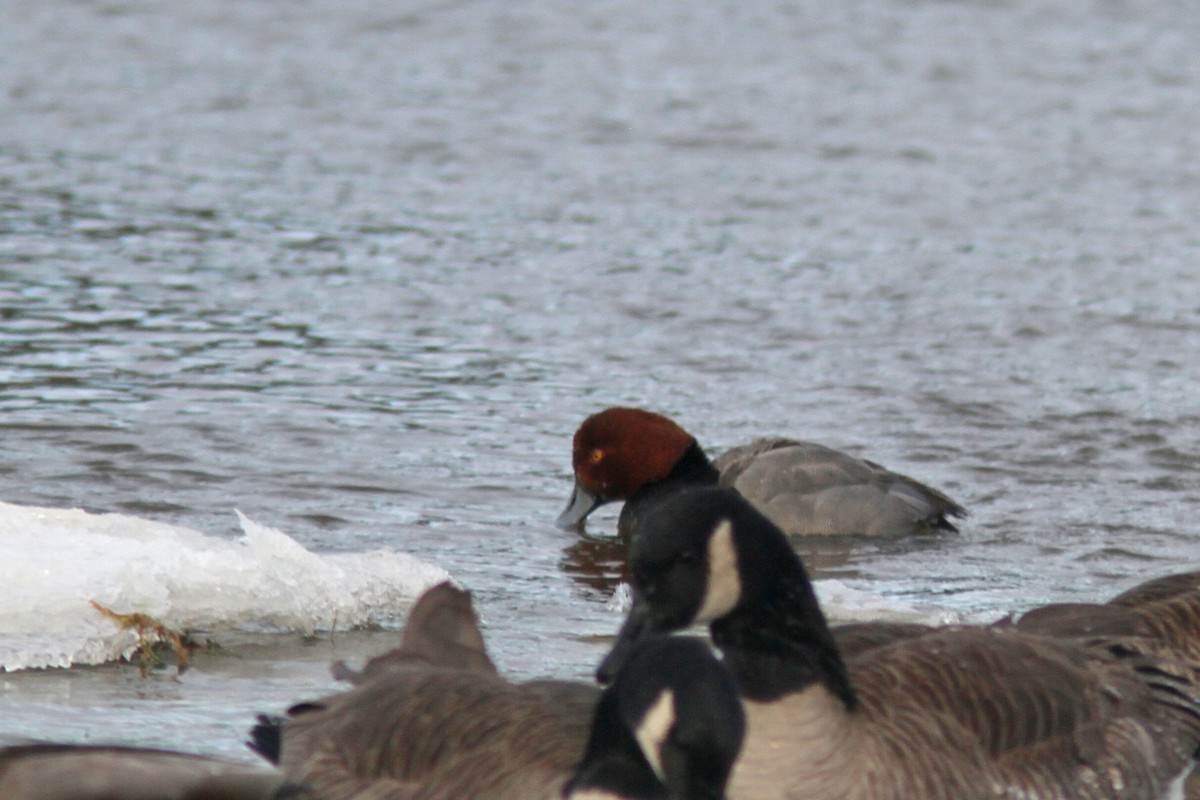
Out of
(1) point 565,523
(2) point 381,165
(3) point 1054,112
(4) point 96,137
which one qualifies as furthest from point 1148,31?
(1) point 565,523

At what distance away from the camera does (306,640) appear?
6.86m

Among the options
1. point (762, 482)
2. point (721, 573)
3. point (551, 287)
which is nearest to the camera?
point (721, 573)

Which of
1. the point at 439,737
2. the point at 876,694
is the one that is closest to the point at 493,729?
the point at 439,737

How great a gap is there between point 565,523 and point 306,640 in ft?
8.30

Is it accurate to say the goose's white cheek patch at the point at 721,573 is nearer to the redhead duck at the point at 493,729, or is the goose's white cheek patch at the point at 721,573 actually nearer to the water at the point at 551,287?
the redhead duck at the point at 493,729

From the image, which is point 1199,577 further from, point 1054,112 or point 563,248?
point 1054,112

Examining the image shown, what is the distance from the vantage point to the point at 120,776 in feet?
13.7

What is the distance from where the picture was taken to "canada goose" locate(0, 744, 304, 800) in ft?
13.6

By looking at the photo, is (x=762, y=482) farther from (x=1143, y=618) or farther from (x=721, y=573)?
(x=721, y=573)

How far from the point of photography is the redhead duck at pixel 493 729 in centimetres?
419

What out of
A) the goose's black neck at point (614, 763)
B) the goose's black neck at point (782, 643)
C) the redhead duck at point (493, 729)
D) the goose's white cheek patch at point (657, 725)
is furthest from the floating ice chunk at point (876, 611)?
the goose's white cheek patch at point (657, 725)

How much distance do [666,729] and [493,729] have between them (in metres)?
0.80

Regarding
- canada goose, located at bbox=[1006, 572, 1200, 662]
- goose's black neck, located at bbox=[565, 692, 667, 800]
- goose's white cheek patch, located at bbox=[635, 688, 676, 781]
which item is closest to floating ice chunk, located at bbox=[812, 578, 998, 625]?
canada goose, located at bbox=[1006, 572, 1200, 662]

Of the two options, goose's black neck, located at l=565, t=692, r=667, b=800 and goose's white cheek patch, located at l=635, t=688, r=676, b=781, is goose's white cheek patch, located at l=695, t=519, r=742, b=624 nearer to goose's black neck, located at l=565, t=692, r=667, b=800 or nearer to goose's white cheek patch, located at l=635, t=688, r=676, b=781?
goose's black neck, located at l=565, t=692, r=667, b=800
